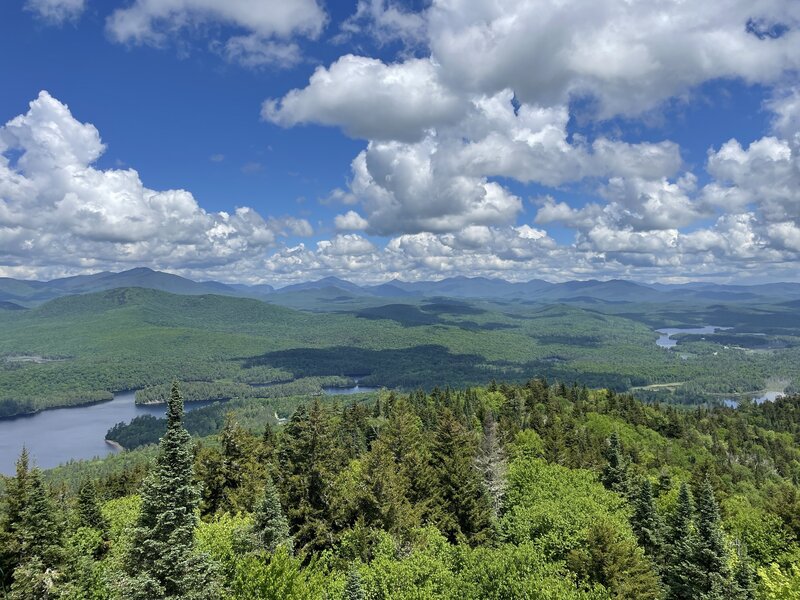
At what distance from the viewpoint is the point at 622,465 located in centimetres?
6278

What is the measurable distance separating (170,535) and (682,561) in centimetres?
3658

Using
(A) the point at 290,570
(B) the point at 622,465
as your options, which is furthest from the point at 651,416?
(A) the point at 290,570

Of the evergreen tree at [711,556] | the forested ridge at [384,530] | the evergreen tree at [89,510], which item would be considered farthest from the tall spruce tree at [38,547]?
the evergreen tree at [711,556]

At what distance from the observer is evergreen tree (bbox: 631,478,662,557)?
4662 centimetres

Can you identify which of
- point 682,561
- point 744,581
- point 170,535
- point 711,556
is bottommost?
point 682,561

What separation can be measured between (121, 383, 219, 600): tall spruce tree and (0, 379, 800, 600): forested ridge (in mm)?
96

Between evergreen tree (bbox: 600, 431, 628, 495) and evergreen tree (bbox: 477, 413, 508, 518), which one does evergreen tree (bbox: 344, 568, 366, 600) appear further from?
evergreen tree (bbox: 600, 431, 628, 495)

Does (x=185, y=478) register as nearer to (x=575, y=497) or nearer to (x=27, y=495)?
(x=27, y=495)

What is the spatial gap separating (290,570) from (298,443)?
1998 centimetres

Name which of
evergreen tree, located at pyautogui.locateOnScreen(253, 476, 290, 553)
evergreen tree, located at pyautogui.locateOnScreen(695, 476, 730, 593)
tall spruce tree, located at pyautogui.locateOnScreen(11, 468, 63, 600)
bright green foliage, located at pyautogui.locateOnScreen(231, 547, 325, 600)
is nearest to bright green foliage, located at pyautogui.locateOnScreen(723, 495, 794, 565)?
evergreen tree, located at pyautogui.locateOnScreen(695, 476, 730, 593)

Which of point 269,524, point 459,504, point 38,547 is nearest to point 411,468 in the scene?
point 459,504

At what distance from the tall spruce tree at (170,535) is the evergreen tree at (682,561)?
110 feet

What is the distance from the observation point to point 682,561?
3750 centimetres

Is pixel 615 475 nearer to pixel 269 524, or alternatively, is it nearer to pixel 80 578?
pixel 269 524
